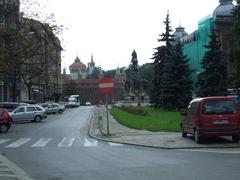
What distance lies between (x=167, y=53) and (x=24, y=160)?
62.5 meters

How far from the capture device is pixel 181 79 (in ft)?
225

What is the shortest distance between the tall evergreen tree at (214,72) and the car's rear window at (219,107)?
126 ft

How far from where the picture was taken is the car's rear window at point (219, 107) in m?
21.4

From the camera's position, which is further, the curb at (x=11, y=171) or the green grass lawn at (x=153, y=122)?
the green grass lawn at (x=153, y=122)

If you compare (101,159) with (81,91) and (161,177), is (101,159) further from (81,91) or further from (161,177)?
(81,91)

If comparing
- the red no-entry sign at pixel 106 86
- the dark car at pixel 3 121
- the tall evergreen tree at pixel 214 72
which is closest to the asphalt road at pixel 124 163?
the red no-entry sign at pixel 106 86

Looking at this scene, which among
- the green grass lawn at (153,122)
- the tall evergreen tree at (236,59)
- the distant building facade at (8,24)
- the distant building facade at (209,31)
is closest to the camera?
the green grass lawn at (153,122)

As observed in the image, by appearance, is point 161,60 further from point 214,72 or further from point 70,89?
point 70,89

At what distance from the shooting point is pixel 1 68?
1718 inches

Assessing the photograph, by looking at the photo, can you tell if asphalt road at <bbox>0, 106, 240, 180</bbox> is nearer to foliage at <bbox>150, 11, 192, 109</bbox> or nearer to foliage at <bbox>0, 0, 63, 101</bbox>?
foliage at <bbox>0, 0, 63, 101</bbox>

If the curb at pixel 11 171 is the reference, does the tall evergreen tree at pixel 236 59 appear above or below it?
above

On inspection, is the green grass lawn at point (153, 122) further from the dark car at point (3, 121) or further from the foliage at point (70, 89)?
the foliage at point (70, 89)

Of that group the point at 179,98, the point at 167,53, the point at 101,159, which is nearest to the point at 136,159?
the point at 101,159

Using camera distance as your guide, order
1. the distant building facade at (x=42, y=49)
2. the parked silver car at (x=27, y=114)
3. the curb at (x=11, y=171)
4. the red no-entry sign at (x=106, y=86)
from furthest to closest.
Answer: the distant building facade at (x=42, y=49), the parked silver car at (x=27, y=114), the red no-entry sign at (x=106, y=86), the curb at (x=11, y=171)
